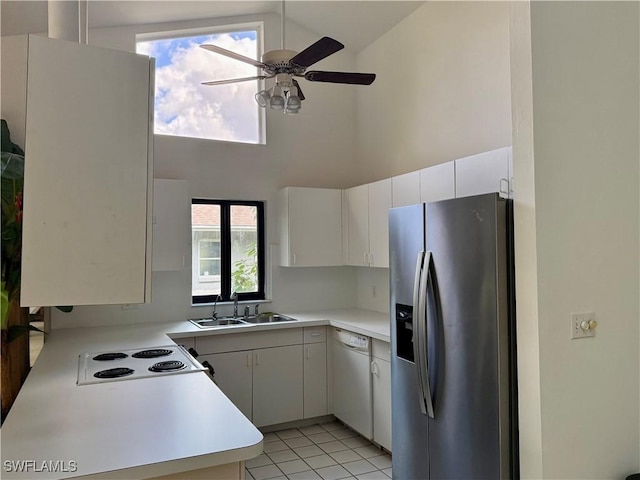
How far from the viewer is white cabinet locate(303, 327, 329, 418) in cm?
Result: 387

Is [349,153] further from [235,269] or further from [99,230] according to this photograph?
[99,230]

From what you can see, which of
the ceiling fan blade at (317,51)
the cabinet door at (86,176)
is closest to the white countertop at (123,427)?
the cabinet door at (86,176)

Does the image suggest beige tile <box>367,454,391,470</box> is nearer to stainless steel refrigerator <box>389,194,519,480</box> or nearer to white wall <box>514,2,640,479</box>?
stainless steel refrigerator <box>389,194,519,480</box>

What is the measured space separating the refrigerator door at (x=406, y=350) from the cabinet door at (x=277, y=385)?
1.28 metres

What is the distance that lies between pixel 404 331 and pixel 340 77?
5.05 ft

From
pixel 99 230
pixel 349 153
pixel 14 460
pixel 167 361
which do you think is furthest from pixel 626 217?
pixel 349 153

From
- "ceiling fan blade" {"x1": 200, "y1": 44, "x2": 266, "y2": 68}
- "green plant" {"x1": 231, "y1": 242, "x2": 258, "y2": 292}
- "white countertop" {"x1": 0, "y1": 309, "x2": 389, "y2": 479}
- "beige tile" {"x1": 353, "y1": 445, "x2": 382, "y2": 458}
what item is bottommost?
"beige tile" {"x1": 353, "y1": 445, "x2": 382, "y2": 458}

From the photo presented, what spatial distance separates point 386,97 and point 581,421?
10.7ft

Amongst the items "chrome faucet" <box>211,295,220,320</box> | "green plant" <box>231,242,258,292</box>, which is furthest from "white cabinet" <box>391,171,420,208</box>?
"chrome faucet" <box>211,295,220,320</box>

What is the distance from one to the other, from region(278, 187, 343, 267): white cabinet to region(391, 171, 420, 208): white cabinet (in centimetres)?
87

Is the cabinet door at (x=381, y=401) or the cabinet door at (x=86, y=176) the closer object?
the cabinet door at (x=86, y=176)

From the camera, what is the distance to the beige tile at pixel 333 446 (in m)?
3.44

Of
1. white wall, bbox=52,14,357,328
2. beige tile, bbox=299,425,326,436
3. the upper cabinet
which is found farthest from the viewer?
white wall, bbox=52,14,357,328

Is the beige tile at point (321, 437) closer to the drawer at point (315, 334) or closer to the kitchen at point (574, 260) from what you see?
the drawer at point (315, 334)
